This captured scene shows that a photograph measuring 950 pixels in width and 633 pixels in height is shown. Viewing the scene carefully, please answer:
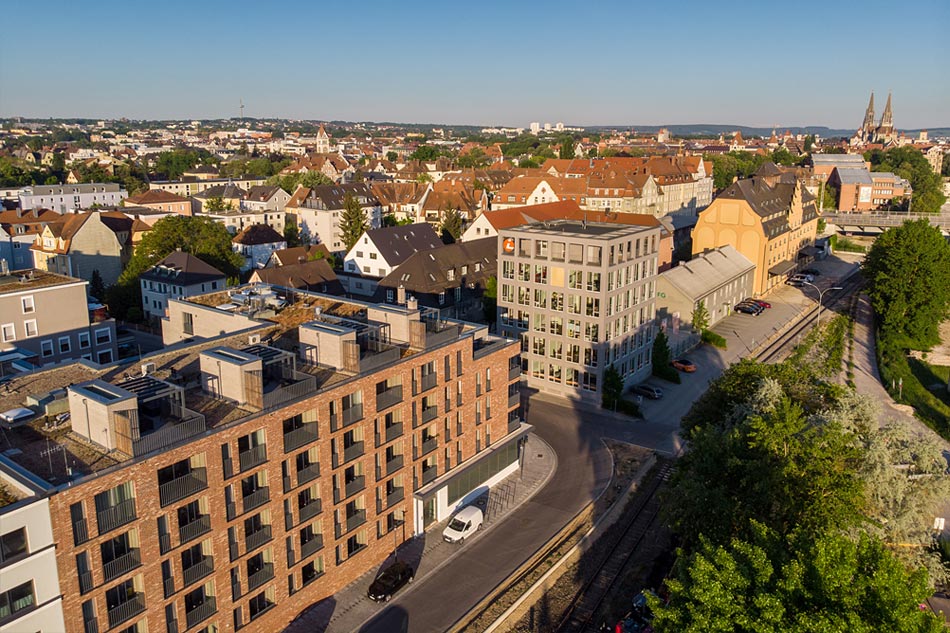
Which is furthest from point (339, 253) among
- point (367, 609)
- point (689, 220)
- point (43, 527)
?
point (43, 527)

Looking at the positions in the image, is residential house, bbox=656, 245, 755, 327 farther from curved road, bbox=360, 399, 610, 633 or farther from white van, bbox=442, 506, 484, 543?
white van, bbox=442, 506, 484, 543

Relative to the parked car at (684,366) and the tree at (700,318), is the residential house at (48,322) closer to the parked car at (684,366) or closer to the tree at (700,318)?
the parked car at (684,366)

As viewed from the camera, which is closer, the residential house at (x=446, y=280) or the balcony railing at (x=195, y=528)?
the balcony railing at (x=195, y=528)

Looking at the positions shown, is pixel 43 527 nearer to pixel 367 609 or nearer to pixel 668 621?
pixel 367 609

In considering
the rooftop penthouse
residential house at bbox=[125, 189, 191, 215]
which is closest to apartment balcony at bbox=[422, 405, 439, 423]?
the rooftop penthouse

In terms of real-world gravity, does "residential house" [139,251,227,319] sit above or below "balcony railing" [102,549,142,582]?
above

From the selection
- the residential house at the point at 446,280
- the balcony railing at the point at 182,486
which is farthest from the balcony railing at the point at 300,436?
the residential house at the point at 446,280
